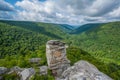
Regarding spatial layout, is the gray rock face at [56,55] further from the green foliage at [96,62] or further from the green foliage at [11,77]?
the green foliage at [96,62]

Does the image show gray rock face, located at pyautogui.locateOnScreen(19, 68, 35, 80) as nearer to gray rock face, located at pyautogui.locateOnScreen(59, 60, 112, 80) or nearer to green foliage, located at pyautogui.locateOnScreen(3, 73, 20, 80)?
green foliage, located at pyautogui.locateOnScreen(3, 73, 20, 80)

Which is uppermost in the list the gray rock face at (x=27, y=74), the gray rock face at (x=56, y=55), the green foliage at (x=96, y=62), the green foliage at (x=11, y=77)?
the gray rock face at (x=56, y=55)

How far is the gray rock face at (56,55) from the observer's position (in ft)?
73.9

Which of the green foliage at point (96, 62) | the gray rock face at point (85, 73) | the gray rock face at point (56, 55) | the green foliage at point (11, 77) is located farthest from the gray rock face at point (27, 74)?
the green foliage at point (96, 62)


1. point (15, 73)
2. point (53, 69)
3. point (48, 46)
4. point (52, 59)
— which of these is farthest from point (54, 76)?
point (15, 73)

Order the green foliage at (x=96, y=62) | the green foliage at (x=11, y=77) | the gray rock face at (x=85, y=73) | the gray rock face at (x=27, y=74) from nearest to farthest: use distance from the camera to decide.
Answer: the gray rock face at (x=85, y=73), the gray rock face at (x=27, y=74), the green foliage at (x=11, y=77), the green foliage at (x=96, y=62)

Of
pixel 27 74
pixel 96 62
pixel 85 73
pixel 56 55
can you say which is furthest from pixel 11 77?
pixel 96 62

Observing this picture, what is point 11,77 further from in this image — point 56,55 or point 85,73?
point 85,73

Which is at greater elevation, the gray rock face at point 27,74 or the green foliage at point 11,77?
the gray rock face at point 27,74

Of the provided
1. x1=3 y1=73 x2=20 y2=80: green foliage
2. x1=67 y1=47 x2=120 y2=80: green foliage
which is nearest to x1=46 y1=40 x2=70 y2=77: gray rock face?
x1=3 y1=73 x2=20 y2=80: green foliage

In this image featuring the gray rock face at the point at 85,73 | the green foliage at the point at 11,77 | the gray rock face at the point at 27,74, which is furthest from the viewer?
the green foliage at the point at 11,77

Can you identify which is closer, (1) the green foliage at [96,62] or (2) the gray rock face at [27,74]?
(2) the gray rock face at [27,74]

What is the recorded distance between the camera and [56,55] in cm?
2270

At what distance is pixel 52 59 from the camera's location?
74.4 feet
